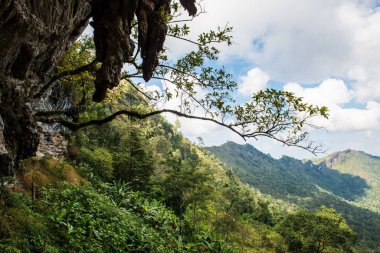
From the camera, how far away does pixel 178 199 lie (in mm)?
41000

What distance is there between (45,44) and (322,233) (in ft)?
126

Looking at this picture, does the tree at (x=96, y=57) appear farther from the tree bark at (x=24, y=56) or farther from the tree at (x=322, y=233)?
the tree at (x=322, y=233)

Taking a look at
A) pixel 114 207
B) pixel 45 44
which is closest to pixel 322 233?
pixel 114 207

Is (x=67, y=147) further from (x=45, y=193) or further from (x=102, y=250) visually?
(x=102, y=250)

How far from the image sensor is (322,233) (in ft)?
126

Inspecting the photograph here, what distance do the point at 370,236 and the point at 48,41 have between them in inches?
7629

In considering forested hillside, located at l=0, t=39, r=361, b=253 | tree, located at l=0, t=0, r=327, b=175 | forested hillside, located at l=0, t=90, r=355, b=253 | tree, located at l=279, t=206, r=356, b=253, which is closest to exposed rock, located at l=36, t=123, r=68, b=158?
forested hillside, located at l=0, t=39, r=361, b=253

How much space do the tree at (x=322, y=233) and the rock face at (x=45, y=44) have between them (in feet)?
115

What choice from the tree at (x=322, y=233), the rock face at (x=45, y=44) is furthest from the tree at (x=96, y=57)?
the tree at (x=322, y=233)

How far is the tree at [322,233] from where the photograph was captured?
3856 cm

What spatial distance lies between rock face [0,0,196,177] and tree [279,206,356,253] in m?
35.0

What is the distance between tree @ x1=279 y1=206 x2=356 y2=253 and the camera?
3856cm

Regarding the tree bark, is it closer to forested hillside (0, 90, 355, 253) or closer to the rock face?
the rock face

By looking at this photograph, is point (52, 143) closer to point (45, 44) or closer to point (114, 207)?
point (114, 207)
